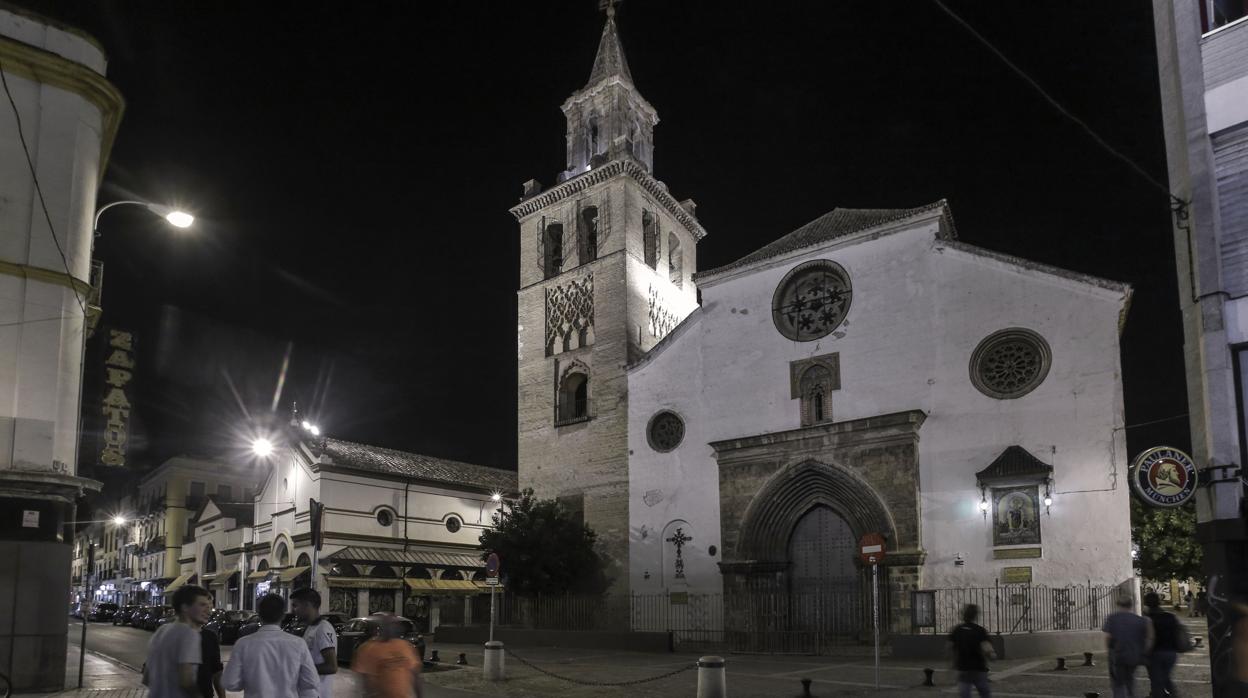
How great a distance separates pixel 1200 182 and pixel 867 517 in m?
13.0

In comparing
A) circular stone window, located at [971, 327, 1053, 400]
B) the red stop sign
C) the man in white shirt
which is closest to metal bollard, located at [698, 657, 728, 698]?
the red stop sign

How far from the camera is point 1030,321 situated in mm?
23422

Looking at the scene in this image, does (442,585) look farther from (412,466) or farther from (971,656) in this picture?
(971,656)

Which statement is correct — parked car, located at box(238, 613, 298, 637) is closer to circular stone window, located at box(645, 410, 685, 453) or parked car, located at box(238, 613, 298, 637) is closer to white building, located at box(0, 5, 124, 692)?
white building, located at box(0, 5, 124, 692)

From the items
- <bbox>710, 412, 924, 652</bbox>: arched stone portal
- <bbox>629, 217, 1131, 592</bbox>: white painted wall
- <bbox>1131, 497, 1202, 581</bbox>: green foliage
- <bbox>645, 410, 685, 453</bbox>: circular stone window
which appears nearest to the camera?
<bbox>629, 217, 1131, 592</bbox>: white painted wall

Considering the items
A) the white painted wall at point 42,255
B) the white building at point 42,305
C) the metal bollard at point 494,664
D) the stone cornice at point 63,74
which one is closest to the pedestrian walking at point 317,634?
the white building at point 42,305

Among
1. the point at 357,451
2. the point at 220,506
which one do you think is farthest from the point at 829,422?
the point at 220,506

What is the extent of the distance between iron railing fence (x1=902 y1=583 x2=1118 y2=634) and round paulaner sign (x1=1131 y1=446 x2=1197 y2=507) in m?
9.25

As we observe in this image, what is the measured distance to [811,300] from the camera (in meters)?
27.5

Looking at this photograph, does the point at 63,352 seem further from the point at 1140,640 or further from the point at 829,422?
the point at 829,422

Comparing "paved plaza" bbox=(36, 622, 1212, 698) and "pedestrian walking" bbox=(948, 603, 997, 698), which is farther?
"paved plaza" bbox=(36, 622, 1212, 698)

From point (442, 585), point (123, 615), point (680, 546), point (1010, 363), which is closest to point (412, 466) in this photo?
point (442, 585)

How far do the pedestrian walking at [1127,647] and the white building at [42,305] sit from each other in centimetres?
1402

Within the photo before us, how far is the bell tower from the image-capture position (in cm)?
3164
